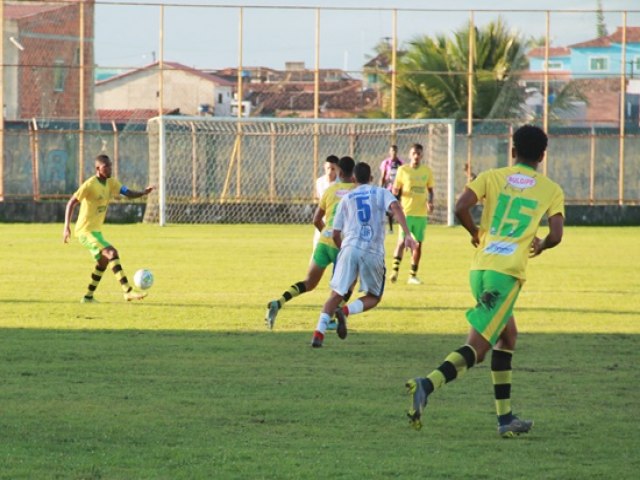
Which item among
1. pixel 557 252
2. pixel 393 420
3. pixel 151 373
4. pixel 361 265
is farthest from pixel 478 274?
pixel 557 252

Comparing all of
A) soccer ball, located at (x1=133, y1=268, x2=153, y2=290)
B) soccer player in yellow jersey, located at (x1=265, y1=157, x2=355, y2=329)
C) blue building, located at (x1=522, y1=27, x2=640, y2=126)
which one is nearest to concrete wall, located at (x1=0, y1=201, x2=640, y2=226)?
blue building, located at (x1=522, y1=27, x2=640, y2=126)

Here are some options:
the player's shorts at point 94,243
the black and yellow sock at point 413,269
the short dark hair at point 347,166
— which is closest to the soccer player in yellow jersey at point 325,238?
the short dark hair at point 347,166

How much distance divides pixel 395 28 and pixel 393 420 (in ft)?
113

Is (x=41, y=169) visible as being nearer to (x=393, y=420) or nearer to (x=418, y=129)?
(x=418, y=129)

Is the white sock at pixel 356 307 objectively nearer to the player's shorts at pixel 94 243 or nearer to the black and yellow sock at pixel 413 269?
the player's shorts at pixel 94 243

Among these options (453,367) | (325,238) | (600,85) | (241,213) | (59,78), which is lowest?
(453,367)

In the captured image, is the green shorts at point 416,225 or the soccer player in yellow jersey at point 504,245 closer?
the soccer player in yellow jersey at point 504,245

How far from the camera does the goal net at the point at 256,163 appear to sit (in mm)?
39344

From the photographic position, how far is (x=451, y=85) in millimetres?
46781

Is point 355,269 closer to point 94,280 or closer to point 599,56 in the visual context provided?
point 94,280

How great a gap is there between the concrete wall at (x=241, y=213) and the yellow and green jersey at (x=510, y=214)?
3070 centimetres

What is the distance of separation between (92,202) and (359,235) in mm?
5496

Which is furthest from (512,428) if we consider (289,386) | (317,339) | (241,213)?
(241,213)

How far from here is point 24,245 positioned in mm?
28625
